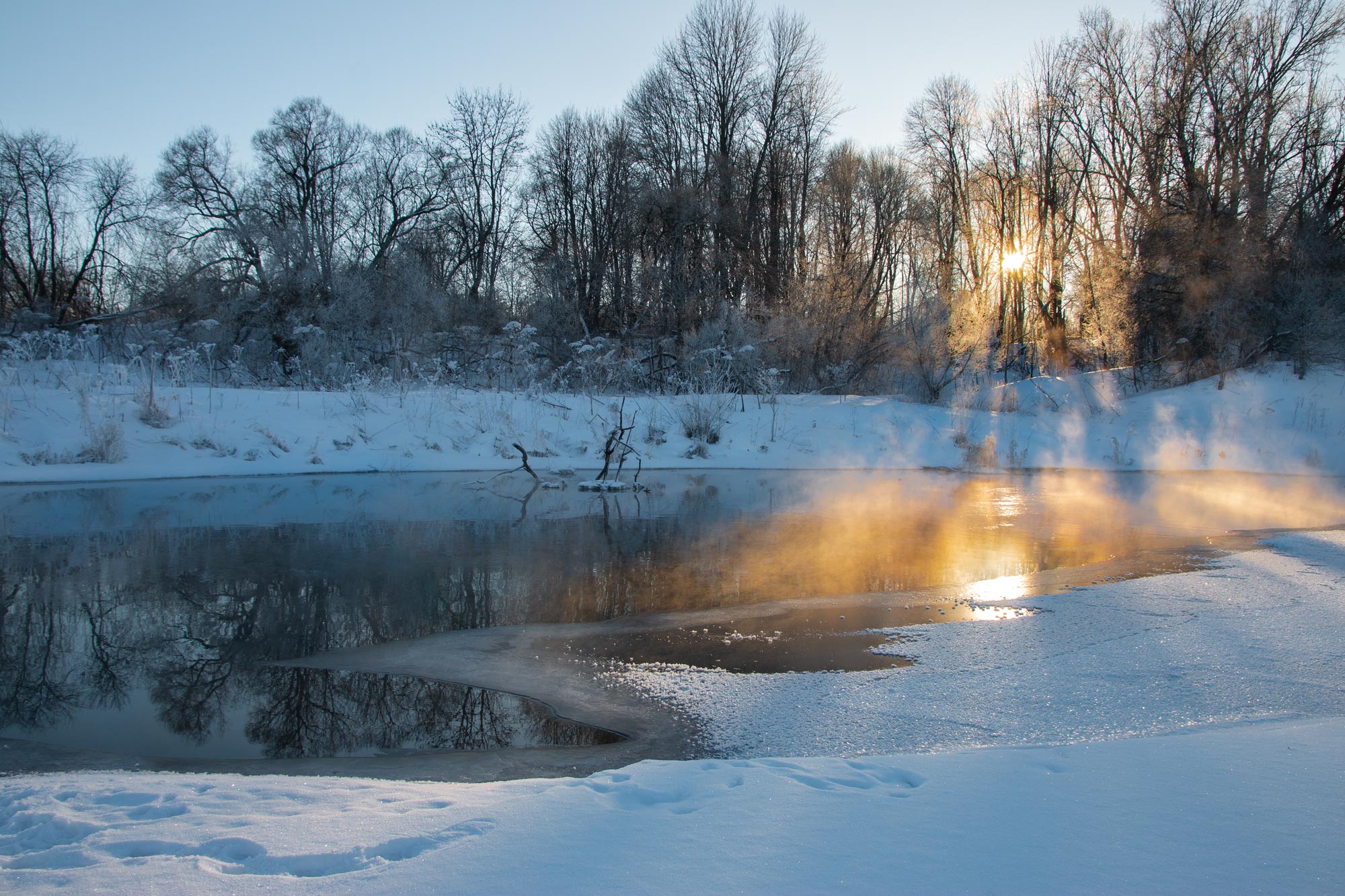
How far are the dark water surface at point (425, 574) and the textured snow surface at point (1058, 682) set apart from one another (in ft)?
1.30

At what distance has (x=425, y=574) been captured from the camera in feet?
23.5

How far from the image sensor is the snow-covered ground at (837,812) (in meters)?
2.05

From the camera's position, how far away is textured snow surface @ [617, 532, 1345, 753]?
3.68 m

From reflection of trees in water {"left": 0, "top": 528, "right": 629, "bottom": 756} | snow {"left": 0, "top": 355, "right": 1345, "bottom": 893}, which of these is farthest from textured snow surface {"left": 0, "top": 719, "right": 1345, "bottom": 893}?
reflection of trees in water {"left": 0, "top": 528, "right": 629, "bottom": 756}

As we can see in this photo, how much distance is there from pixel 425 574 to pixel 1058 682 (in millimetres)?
5060

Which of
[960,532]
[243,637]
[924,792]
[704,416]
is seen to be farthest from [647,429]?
[924,792]

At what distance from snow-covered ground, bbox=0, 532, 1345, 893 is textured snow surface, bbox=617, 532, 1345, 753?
0.07 feet

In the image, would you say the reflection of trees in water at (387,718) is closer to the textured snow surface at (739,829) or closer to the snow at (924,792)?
the snow at (924,792)

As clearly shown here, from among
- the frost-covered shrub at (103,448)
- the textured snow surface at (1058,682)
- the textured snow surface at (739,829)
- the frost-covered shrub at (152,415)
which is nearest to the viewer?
the textured snow surface at (739,829)

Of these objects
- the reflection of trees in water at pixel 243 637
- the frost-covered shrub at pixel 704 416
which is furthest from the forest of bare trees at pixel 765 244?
the reflection of trees in water at pixel 243 637

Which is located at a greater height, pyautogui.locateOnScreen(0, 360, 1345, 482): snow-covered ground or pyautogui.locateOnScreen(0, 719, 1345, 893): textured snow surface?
pyautogui.locateOnScreen(0, 360, 1345, 482): snow-covered ground

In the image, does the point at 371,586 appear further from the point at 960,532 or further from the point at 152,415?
the point at 152,415

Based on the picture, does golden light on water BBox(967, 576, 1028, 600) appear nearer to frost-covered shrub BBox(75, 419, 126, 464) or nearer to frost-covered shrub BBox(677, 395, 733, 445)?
frost-covered shrub BBox(677, 395, 733, 445)

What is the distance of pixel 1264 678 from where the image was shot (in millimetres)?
4203
